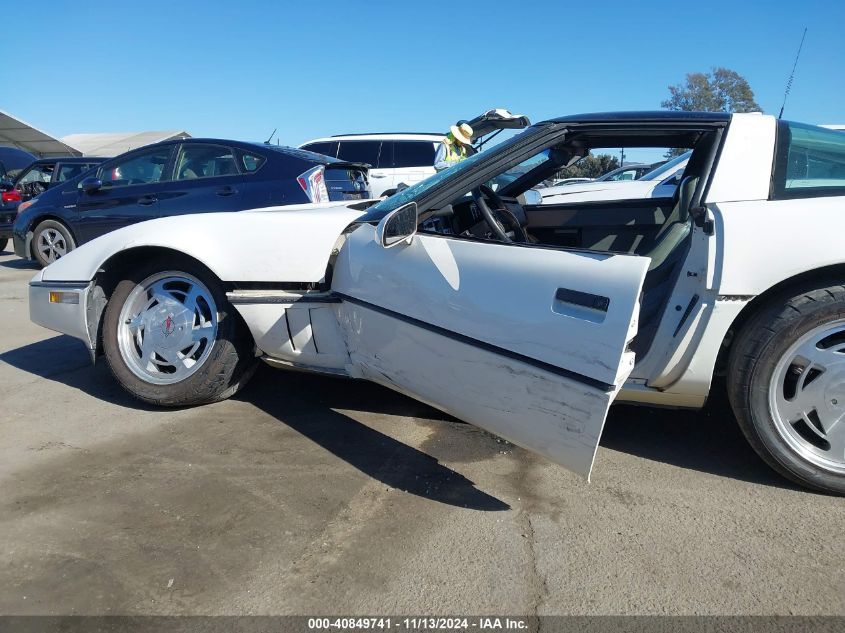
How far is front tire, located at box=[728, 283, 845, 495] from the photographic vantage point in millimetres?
2406

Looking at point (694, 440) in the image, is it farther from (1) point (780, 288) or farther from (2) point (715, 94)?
(2) point (715, 94)

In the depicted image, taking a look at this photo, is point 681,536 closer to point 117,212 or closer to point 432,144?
point 117,212

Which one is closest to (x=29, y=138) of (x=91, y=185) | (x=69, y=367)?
(x=91, y=185)

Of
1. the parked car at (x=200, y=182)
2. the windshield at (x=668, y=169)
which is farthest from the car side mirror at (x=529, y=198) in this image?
the parked car at (x=200, y=182)

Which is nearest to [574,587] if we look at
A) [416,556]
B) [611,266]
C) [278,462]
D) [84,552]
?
[416,556]

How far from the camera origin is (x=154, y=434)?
3152 millimetres

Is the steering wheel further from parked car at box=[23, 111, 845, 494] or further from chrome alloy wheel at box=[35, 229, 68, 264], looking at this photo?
chrome alloy wheel at box=[35, 229, 68, 264]

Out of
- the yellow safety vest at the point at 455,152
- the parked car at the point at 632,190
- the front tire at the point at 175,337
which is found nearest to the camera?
the front tire at the point at 175,337

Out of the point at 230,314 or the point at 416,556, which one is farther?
the point at 230,314

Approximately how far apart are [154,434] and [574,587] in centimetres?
221

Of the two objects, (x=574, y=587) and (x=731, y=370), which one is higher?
(x=731, y=370)

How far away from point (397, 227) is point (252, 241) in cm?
94

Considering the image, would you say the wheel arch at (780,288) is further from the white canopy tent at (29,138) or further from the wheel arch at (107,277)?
the white canopy tent at (29,138)

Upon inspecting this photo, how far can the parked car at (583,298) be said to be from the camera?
2.26m
